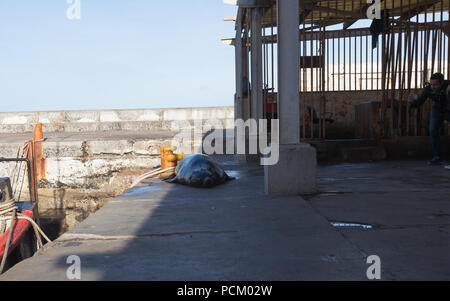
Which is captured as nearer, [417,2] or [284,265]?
[284,265]

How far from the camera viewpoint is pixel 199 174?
17.0 ft

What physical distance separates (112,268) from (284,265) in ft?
3.24

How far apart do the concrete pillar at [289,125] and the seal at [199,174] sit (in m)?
1.05

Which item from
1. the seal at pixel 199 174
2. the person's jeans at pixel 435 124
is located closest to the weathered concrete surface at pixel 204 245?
the seal at pixel 199 174

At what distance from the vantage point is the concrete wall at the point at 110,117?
1562 cm

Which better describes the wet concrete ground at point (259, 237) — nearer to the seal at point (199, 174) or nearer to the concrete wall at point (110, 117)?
the seal at point (199, 174)

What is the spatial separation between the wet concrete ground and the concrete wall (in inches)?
471

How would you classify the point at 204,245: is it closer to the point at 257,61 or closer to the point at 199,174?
the point at 199,174

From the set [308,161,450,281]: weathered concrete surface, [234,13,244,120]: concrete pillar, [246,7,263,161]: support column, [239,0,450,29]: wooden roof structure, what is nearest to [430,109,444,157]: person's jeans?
[308,161,450,281]: weathered concrete surface

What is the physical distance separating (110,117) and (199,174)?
1271 cm
